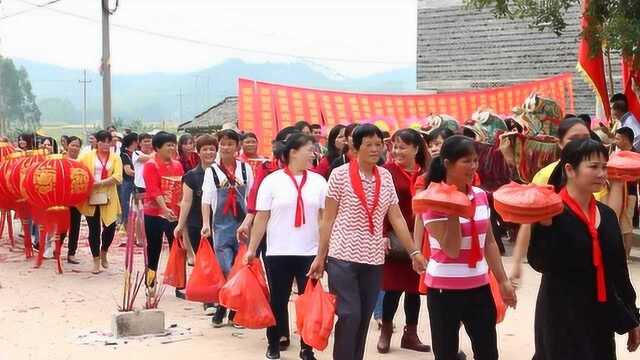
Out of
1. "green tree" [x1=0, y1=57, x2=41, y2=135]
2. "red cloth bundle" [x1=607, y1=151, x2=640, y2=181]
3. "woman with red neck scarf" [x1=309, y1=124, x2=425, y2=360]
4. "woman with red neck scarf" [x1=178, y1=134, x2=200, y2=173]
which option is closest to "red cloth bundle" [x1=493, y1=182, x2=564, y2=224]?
"red cloth bundle" [x1=607, y1=151, x2=640, y2=181]

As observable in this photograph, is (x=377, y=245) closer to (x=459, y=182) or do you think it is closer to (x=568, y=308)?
(x=459, y=182)

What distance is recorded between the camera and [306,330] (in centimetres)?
516

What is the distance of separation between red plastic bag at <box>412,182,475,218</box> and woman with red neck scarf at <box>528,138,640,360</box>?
34 cm

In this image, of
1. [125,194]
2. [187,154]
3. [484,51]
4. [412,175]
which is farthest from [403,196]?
[484,51]

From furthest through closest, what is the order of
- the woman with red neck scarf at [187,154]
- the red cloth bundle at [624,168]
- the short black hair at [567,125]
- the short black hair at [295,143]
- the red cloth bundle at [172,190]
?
1. the woman with red neck scarf at [187,154]
2. the red cloth bundle at [172,190]
3. the short black hair at [295,143]
4. the short black hair at [567,125]
5. the red cloth bundle at [624,168]

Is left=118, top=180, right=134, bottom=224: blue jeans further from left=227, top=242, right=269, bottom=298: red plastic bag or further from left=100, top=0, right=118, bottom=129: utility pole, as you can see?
left=100, top=0, right=118, bottom=129: utility pole

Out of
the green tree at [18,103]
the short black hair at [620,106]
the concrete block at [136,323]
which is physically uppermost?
the green tree at [18,103]

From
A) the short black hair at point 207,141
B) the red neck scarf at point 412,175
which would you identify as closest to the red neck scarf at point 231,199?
the short black hair at point 207,141

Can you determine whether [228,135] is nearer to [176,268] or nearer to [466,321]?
[176,268]

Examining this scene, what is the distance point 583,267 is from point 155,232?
5533mm

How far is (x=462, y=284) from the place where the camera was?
4297mm

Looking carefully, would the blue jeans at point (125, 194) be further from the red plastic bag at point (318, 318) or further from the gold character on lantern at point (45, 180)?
the red plastic bag at point (318, 318)

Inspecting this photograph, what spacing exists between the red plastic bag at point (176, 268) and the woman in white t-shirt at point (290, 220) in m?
2.23

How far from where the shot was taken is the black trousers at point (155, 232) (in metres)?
8.45
